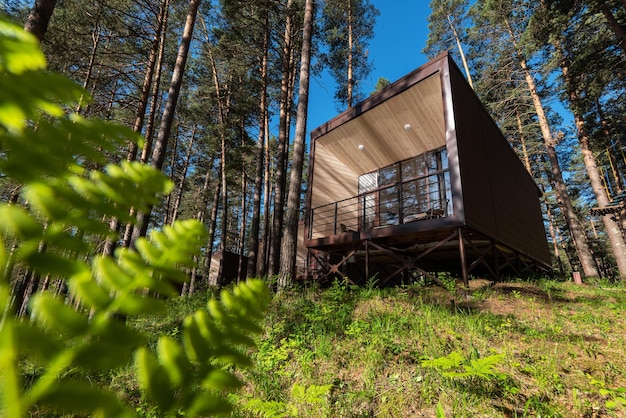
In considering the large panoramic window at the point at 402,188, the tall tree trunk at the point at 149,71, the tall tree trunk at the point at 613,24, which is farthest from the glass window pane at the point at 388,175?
the tall tree trunk at the point at 613,24

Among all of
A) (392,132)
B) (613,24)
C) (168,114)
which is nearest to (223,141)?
(168,114)

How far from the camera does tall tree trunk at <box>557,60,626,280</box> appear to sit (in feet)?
38.8

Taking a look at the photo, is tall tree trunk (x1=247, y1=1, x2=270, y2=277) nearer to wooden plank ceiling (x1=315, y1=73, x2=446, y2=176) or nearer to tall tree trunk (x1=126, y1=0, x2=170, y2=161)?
wooden plank ceiling (x1=315, y1=73, x2=446, y2=176)

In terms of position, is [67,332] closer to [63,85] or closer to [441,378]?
[63,85]

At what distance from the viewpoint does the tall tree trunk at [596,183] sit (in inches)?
466

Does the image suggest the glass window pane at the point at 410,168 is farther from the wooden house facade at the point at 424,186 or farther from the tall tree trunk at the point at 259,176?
the tall tree trunk at the point at 259,176

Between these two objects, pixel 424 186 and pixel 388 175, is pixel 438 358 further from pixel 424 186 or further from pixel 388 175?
pixel 388 175

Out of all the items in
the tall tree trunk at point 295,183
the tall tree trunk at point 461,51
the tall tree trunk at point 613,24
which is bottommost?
the tall tree trunk at point 295,183

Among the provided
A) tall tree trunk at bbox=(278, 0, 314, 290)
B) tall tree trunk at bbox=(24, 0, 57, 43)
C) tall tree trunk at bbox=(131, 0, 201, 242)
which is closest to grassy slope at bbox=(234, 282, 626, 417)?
tall tree trunk at bbox=(278, 0, 314, 290)

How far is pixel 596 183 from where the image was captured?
12.9m

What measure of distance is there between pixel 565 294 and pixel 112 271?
8958 mm

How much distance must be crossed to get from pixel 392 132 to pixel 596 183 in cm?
1059

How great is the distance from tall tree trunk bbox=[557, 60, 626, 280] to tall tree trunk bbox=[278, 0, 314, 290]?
12.0 meters

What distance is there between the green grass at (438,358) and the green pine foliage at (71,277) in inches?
43.7
